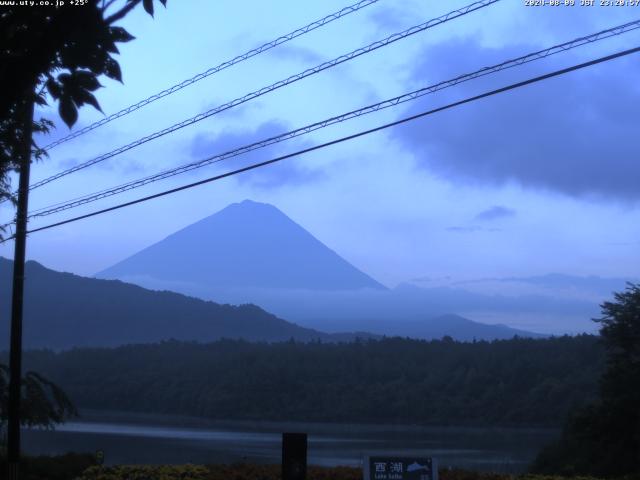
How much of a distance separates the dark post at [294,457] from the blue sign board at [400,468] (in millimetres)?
1024

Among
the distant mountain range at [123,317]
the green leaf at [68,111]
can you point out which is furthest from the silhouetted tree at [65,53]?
the distant mountain range at [123,317]

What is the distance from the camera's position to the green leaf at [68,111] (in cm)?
544

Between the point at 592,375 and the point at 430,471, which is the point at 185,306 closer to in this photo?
the point at 592,375

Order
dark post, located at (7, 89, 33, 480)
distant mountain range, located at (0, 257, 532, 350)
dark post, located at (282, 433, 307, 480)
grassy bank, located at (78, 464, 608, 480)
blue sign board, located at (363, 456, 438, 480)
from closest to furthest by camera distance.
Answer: blue sign board, located at (363, 456, 438, 480), dark post, located at (282, 433, 307, 480), grassy bank, located at (78, 464, 608, 480), dark post, located at (7, 89, 33, 480), distant mountain range, located at (0, 257, 532, 350)

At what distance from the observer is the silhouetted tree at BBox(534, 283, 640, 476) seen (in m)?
27.1

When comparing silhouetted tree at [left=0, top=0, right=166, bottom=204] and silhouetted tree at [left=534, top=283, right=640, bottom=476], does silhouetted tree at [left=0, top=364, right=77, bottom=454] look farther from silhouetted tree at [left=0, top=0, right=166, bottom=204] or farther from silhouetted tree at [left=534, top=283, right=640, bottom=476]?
silhouetted tree at [left=0, top=0, right=166, bottom=204]

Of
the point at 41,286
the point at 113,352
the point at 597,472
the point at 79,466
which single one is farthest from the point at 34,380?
the point at 41,286

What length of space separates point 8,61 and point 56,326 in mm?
131852

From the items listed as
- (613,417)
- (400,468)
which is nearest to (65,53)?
(400,468)

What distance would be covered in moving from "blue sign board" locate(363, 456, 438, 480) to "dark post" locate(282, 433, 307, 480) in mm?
1024

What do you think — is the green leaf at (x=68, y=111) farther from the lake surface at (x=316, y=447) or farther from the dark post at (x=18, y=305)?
the lake surface at (x=316, y=447)

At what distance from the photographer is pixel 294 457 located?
1285 centimetres

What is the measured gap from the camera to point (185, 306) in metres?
159

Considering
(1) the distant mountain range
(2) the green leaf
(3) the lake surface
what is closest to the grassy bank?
(3) the lake surface
